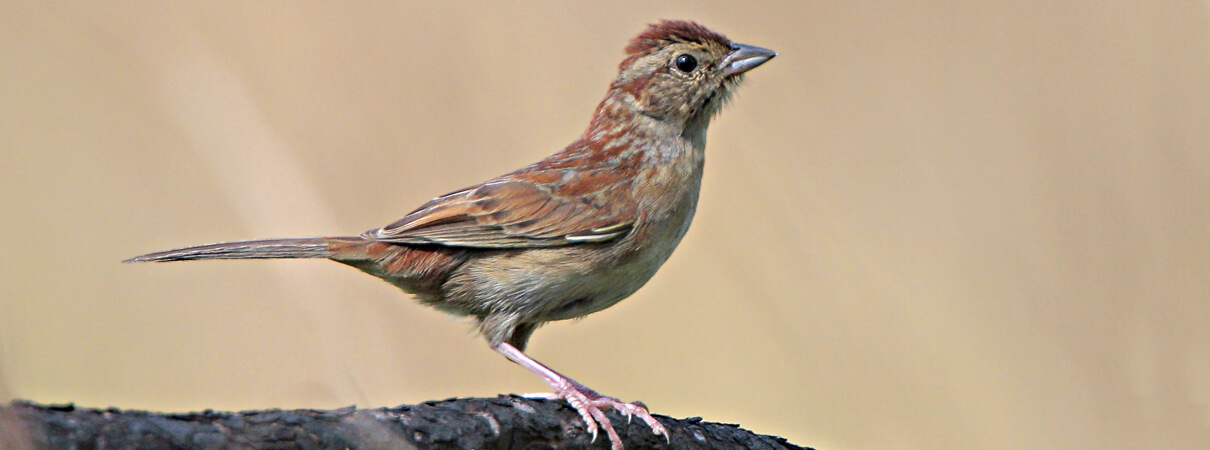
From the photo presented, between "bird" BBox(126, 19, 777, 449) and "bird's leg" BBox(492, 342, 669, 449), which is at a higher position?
"bird" BBox(126, 19, 777, 449)

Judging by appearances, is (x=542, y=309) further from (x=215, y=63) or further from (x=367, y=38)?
(x=367, y=38)

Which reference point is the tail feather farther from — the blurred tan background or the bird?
the blurred tan background

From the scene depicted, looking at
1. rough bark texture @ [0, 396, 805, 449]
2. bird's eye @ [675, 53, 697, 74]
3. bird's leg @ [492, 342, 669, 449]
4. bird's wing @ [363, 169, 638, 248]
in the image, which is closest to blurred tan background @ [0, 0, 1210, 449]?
bird's eye @ [675, 53, 697, 74]

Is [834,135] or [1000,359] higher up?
[834,135]

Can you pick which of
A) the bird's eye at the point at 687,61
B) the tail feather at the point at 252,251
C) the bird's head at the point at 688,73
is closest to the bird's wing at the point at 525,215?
the tail feather at the point at 252,251

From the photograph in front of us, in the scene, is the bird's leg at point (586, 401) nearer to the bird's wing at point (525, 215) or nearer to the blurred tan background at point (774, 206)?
the bird's wing at point (525, 215)

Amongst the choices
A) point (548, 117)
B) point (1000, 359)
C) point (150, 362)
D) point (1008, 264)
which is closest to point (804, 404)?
point (1000, 359)

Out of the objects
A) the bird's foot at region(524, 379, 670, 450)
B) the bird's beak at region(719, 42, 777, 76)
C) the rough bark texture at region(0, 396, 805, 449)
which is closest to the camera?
the rough bark texture at region(0, 396, 805, 449)

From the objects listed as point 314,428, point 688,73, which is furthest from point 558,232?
point 314,428

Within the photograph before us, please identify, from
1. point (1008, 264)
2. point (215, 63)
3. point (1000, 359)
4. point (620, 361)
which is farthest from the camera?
point (620, 361)
